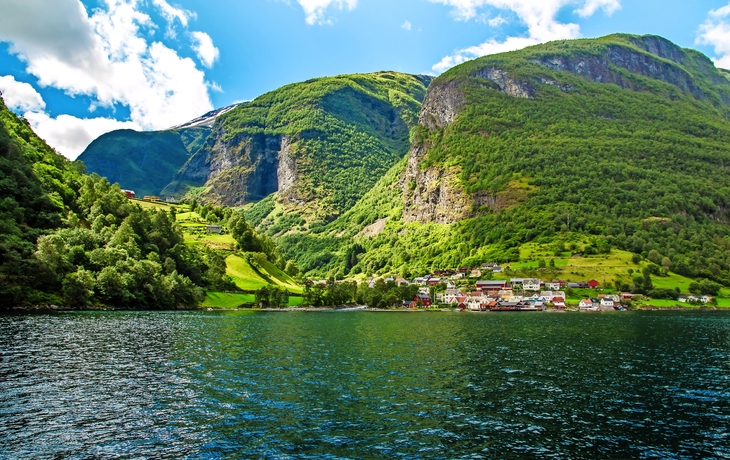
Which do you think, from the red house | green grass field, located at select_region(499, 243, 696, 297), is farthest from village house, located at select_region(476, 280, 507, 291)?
the red house

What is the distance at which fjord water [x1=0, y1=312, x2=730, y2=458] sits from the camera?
25547 millimetres

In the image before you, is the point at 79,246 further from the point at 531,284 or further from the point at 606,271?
the point at 606,271

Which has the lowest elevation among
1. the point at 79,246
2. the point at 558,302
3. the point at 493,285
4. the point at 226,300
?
the point at 226,300

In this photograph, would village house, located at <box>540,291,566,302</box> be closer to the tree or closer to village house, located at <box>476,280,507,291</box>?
village house, located at <box>476,280,507,291</box>

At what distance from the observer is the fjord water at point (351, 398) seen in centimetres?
2555

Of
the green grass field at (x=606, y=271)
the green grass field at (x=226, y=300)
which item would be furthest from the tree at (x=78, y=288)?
the green grass field at (x=606, y=271)

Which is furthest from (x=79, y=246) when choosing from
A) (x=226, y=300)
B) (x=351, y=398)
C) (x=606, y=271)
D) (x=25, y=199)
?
(x=606, y=271)

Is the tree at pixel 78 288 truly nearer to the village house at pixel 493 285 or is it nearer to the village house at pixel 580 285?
the village house at pixel 493 285

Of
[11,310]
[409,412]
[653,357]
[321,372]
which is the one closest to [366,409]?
[409,412]

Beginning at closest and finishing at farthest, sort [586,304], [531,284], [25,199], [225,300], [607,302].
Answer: [25,199]
[225,300]
[607,302]
[586,304]
[531,284]

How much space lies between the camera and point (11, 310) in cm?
8788

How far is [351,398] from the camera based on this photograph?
35531 millimetres

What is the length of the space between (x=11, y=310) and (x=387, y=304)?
A: 11354cm

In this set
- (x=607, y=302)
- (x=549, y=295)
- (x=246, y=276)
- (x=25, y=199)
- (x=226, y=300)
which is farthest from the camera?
(x=246, y=276)
